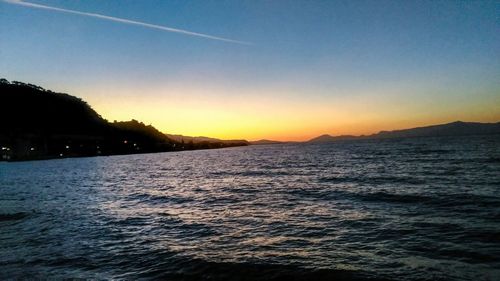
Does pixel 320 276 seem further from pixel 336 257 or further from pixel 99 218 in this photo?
pixel 99 218

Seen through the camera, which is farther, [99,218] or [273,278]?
[99,218]

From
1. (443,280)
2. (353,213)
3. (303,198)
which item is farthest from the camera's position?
(303,198)

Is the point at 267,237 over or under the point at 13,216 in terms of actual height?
under

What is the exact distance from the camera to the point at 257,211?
24203 mm

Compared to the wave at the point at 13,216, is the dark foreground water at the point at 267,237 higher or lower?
lower

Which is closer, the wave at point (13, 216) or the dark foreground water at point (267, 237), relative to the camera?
the dark foreground water at point (267, 237)

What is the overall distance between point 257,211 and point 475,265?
14661 mm

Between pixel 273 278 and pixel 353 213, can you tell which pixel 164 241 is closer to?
pixel 273 278

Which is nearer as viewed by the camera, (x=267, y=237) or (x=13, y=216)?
(x=267, y=237)

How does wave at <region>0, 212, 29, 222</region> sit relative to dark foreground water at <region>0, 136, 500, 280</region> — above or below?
above

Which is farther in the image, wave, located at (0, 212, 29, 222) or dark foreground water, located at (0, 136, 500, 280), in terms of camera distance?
wave, located at (0, 212, 29, 222)

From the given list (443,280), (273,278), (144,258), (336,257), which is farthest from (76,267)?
(443,280)

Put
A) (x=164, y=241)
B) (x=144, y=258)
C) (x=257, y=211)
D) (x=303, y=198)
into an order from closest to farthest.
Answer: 1. (x=144, y=258)
2. (x=164, y=241)
3. (x=257, y=211)
4. (x=303, y=198)

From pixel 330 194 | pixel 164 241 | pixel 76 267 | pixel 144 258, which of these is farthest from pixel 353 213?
pixel 76 267
